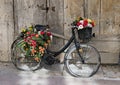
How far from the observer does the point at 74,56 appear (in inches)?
258

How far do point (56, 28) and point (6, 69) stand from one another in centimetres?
147

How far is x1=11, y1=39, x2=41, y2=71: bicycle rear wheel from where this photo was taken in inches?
257

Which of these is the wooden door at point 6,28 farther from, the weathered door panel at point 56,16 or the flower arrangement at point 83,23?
the flower arrangement at point 83,23

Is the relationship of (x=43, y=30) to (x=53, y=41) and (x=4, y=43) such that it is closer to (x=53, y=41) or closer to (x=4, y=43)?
(x=53, y=41)

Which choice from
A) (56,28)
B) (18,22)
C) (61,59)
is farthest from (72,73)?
(18,22)

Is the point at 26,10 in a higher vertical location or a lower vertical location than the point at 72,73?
higher

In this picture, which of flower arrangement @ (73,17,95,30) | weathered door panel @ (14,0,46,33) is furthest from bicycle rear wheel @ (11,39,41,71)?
flower arrangement @ (73,17,95,30)

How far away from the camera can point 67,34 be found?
22.5ft

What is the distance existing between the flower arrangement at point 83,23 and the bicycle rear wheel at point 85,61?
44 cm

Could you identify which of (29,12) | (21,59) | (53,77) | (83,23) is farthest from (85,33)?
(21,59)

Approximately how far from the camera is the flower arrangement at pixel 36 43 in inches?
245

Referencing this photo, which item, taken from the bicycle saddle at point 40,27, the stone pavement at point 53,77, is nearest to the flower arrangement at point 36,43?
the bicycle saddle at point 40,27

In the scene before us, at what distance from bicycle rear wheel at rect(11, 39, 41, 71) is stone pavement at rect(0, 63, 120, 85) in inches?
5.2

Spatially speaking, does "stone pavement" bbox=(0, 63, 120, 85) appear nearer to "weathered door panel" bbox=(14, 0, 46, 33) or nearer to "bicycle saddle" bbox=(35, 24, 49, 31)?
"bicycle saddle" bbox=(35, 24, 49, 31)
